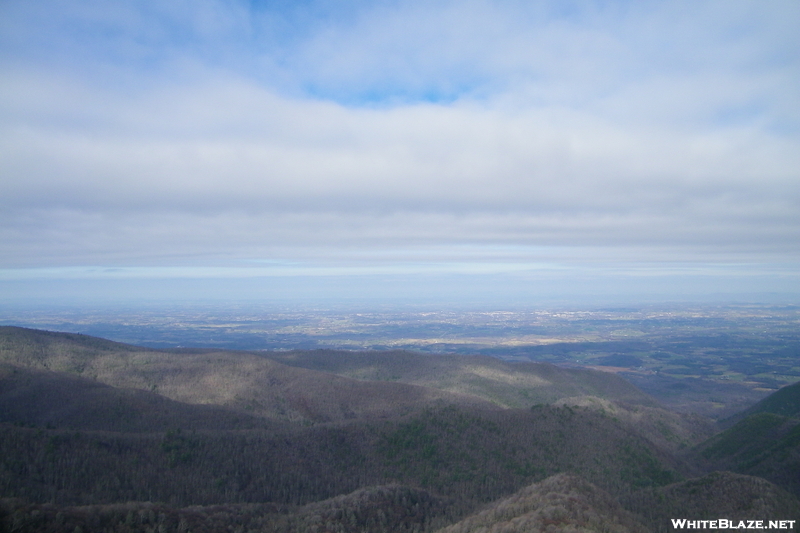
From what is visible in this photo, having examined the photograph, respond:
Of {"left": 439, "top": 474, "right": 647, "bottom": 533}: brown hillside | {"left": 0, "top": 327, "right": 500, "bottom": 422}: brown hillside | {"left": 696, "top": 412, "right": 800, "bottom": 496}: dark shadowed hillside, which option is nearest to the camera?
{"left": 439, "top": 474, "right": 647, "bottom": 533}: brown hillside

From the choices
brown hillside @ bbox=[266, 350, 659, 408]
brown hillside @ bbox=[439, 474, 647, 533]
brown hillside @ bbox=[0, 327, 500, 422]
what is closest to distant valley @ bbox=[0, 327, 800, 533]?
brown hillside @ bbox=[439, 474, 647, 533]

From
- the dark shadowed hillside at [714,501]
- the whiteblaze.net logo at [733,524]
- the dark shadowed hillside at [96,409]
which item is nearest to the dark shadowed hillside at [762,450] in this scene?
the dark shadowed hillside at [714,501]

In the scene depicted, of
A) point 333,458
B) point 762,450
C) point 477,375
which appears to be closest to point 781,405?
point 762,450

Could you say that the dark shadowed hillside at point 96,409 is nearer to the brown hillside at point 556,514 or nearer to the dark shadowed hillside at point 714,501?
the brown hillside at point 556,514

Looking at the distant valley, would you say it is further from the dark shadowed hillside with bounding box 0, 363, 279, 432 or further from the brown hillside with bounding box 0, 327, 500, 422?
the brown hillside with bounding box 0, 327, 500, 422

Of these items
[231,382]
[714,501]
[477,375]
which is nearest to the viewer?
[714,501]

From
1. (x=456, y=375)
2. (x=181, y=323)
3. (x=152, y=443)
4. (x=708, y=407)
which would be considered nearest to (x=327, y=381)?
(x=456, y=375)

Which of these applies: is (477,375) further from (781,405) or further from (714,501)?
(714,501)
